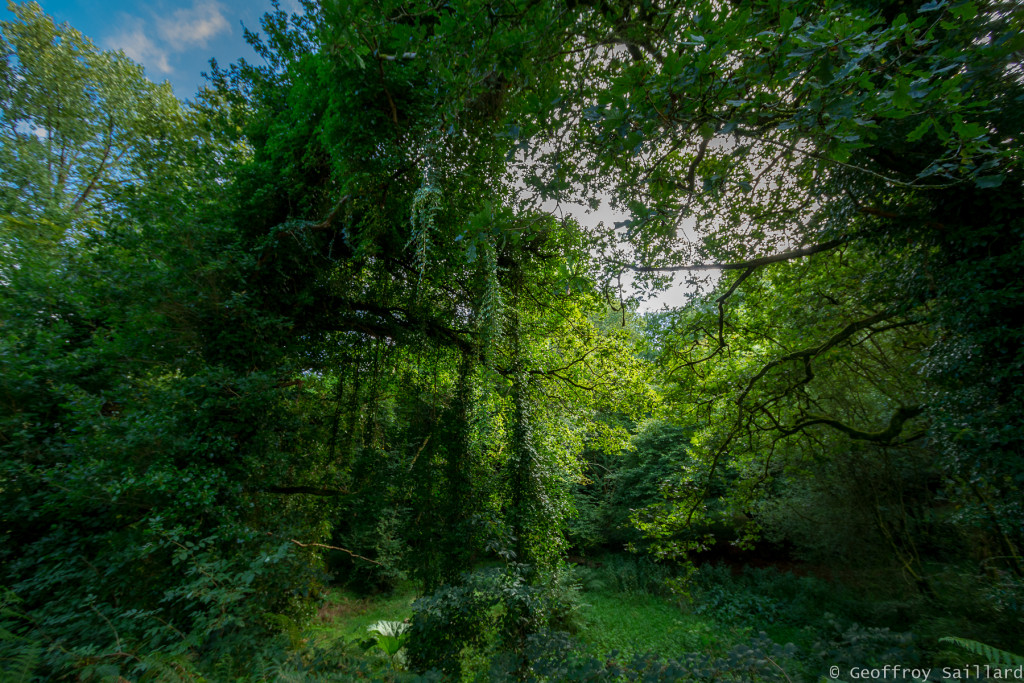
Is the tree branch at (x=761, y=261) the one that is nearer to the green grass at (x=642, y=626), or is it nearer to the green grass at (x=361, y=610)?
the green grass at (x=642, y=626)

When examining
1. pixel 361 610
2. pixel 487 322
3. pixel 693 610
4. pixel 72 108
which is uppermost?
pixel 72 108

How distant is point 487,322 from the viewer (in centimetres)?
420

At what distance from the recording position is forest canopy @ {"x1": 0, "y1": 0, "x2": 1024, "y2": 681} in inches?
92.0

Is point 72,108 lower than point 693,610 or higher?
higher

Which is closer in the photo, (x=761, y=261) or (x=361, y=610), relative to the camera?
(x=761, y=261)

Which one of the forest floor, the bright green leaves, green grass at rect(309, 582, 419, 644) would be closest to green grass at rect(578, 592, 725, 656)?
the forest floor

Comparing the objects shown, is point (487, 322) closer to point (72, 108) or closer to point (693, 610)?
point (693, 610)

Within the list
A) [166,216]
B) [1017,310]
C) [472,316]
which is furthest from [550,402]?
[166,216]

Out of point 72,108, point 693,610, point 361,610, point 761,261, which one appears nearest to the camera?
point 761,261

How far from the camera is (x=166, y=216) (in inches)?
157

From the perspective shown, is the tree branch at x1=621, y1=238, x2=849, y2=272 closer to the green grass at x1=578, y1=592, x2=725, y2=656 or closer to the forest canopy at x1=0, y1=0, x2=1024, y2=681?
the forest canopy at x1=0, y1=0, x2=1024, y2=681

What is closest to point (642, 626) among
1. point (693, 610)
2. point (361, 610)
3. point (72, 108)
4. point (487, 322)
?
point (693, 610)

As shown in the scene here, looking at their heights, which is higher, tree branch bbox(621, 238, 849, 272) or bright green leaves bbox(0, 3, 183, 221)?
bright green leaves bbox(0, 3, 183, 221)

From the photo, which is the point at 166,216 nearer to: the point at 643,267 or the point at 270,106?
the point at 270,106
